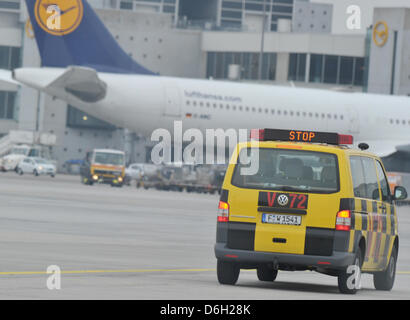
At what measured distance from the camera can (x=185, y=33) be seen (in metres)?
113

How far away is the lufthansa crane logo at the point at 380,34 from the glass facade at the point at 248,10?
9773cm

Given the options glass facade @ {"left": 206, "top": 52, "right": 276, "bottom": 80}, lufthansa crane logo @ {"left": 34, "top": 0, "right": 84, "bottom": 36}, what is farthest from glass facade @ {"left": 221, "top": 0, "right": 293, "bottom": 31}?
lufthansa crane logo @ {"left": 34, "top": 0, "right": 84, "bottom": 36}

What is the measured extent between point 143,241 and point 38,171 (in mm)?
61443

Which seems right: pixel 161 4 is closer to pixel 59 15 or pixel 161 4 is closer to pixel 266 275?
pixel 59 15

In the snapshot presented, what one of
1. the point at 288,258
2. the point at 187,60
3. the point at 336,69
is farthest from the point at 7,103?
the point at 288,258

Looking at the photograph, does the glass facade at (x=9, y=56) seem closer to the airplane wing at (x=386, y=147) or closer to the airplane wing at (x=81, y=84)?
the airplane wing at (x=386, y=147)

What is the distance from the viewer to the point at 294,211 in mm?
15617

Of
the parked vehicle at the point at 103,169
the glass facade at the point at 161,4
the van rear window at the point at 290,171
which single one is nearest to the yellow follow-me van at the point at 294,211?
the van rear window at the point at 290,171

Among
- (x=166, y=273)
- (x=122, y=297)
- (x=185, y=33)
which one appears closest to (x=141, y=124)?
(x=166, y=273)

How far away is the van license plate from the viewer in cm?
1560

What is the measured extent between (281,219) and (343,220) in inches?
34.6

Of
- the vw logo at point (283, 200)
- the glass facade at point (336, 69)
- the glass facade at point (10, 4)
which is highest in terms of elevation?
the glass facade at point (10, 4)

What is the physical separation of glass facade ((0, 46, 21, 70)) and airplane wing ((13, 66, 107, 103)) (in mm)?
70008

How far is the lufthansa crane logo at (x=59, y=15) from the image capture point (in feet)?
177
